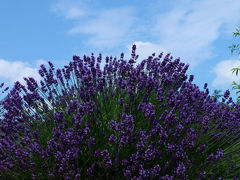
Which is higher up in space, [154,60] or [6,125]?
[154,60]

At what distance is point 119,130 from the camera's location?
7.97ft

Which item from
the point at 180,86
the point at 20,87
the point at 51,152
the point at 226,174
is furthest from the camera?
the point at 180,86

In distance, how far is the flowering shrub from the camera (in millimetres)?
2504

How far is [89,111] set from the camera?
2.64 m

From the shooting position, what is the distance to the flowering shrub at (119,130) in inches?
98.6

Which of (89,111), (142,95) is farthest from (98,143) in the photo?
(142,95)

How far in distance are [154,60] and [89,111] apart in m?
1.96

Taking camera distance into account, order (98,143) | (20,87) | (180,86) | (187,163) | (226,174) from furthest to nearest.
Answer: (180,86)
(20,87)
(226,174)
(98,143)
(187,163)

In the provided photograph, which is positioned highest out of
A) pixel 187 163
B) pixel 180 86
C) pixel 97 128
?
pixel 180 86

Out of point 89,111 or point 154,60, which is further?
point 154,60

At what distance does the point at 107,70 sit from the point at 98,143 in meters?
1.61

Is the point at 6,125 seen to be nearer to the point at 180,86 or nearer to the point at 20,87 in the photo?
the point at 20,87

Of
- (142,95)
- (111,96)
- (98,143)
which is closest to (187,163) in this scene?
(98,143)

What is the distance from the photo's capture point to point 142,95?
332 centimetres
